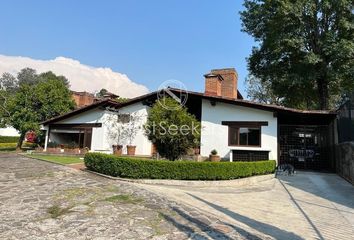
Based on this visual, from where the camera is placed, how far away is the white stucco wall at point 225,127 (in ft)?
58.2

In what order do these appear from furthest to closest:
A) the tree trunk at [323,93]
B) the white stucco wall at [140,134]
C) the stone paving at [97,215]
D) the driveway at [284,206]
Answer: the tree trunk at [323,93], the white stucco wall at [140,134], the driveway at [284,206], the stone paving at [97,215]

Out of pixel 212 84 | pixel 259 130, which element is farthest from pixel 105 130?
pixel 259 130

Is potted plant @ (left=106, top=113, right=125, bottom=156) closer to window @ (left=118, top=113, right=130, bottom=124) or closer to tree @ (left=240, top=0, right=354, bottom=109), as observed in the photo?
window @ (left=118, top=113, right=130, bottom=124)

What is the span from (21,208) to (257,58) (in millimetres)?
25222

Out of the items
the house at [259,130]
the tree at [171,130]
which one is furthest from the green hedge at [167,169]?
the house at [259,130]

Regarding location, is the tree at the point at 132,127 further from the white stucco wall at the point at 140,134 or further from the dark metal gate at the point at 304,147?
A: the dark metal gate at the point at 304,147

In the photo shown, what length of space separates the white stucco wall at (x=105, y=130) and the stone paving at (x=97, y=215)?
1012cm

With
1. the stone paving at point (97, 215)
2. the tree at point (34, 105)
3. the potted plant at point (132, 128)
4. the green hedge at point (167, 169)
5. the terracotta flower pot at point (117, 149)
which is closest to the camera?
the stone paving at point (97, 215)

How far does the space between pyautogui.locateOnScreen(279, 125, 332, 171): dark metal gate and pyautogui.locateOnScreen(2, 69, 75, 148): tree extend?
68.3ft

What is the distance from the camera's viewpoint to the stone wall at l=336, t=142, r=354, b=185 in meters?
12.7

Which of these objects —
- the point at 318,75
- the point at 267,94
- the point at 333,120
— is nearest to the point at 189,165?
the point at 333,120

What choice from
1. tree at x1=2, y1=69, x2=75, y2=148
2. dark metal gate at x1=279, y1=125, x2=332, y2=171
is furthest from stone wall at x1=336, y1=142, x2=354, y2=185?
tree at x1=2, y1=69, x2=75, y2=148

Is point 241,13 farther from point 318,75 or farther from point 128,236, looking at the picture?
point 128,236

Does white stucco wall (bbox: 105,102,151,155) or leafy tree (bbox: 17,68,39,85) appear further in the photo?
leafy tree (bbox: 17,68,39,85)
